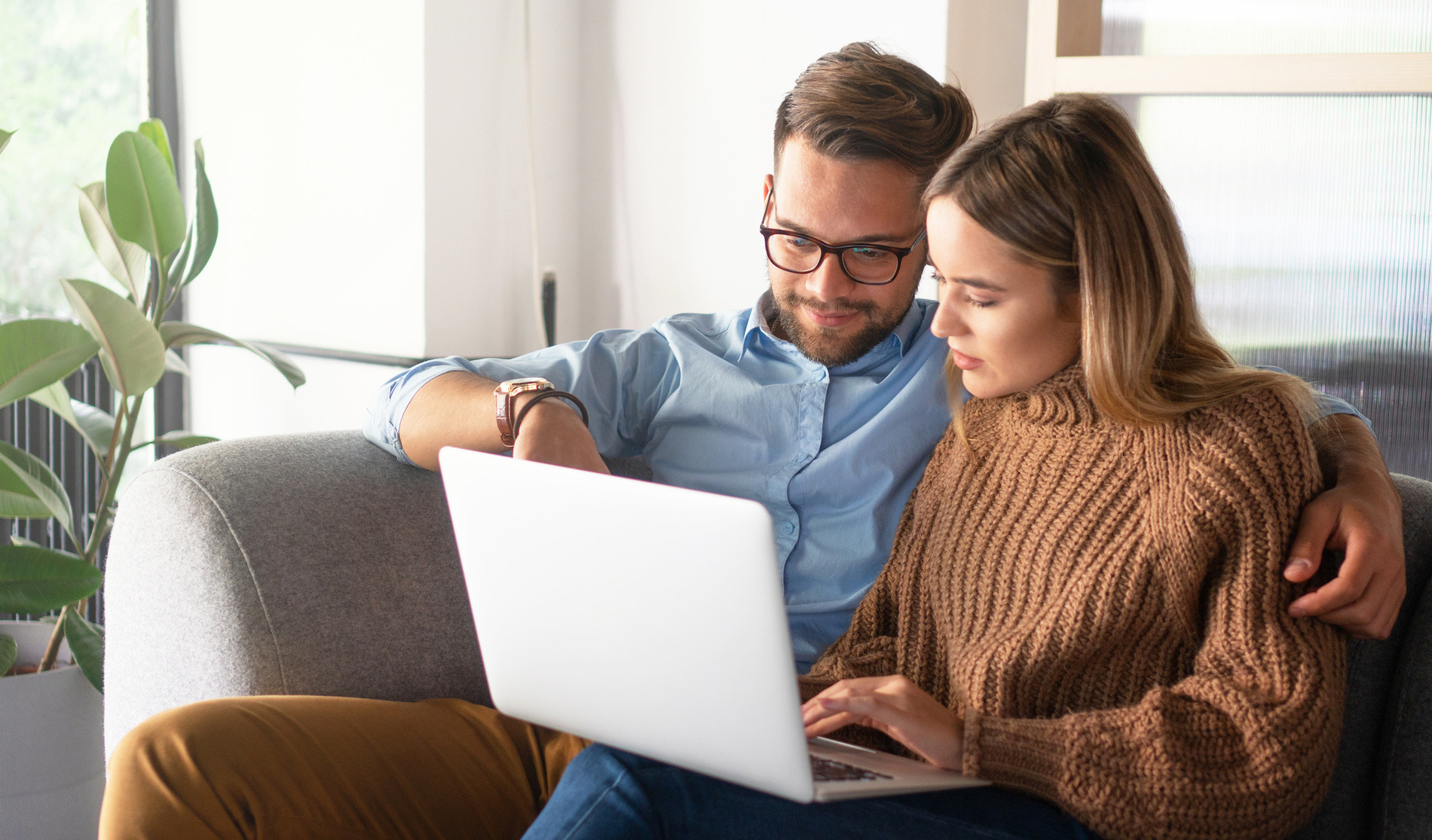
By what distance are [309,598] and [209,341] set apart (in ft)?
2.43

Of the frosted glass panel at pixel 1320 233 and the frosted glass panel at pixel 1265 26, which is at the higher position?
the frosted glass panel at pixel 1265 26

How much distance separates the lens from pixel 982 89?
6.13 ft

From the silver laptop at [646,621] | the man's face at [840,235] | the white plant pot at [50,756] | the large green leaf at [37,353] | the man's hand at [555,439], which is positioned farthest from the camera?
the white plant pot at [50,756]

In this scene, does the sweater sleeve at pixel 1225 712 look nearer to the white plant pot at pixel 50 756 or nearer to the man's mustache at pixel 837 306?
the man's mustache at pixel 837 306

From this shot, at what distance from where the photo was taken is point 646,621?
31.3 inches

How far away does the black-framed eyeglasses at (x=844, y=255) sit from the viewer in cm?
130

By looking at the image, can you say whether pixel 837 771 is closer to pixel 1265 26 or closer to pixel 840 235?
pixel 840 235

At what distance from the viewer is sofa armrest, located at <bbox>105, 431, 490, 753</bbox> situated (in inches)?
45.7

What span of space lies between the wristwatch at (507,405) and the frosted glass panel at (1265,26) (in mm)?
1109

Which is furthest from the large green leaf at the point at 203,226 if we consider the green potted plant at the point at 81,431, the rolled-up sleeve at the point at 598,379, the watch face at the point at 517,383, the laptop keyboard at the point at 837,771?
the laptop keyboard at the point at 837,771

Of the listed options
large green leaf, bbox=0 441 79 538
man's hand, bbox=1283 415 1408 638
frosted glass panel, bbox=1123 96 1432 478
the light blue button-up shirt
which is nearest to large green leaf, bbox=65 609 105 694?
large green leaf, bbox=0 441 79 538

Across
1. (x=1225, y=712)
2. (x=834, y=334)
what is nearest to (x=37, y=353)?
(x=834, y=334)

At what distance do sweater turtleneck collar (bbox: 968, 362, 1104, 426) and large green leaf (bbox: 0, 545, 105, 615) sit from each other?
3.95ft

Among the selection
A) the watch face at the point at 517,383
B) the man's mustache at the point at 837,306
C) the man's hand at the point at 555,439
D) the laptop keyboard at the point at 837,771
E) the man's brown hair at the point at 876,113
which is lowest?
the laptop keyboard at the point at 837,771
